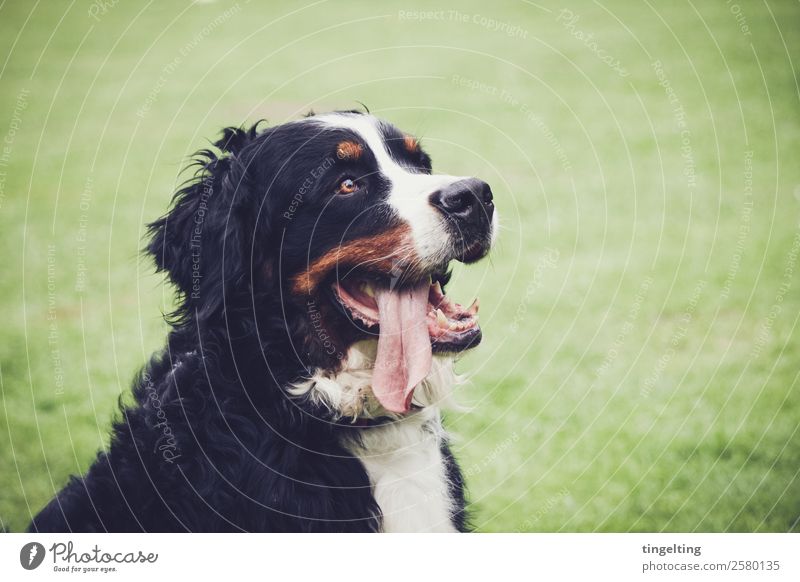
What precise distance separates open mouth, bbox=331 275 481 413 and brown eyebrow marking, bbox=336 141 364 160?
0.44 meters

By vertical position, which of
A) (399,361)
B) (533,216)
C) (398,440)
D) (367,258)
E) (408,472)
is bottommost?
(408,472)

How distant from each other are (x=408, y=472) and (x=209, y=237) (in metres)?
1.10

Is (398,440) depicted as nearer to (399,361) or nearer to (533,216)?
(399,361)

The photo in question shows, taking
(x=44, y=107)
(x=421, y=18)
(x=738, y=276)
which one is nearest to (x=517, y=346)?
(x=738, y=276)

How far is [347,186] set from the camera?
276cm

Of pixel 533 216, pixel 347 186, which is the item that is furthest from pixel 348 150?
pixel 533 216

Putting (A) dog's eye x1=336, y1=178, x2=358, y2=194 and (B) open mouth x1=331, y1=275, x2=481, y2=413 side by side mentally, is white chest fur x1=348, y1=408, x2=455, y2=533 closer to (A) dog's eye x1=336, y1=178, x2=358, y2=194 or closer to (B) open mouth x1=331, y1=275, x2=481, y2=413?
(B) open mouth x1=331, y1=275, x2=481, y2=413

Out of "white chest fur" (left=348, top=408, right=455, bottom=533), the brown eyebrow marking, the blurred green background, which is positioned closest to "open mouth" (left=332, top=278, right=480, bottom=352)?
"white chest fur" (left=348, top=408, right=455, bottom=533)

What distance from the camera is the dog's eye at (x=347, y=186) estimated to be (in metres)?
2.75

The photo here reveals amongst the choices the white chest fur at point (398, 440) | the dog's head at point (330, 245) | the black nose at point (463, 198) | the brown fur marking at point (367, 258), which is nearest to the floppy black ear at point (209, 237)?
the dog's head at point (330, 245)

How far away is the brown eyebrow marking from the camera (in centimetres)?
271

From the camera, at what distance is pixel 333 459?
2.60 meters
